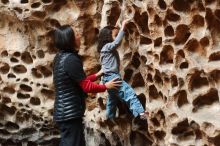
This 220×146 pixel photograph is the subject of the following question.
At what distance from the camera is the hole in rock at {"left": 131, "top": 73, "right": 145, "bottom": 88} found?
180 inches

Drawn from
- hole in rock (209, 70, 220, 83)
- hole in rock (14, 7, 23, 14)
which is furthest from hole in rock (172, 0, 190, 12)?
hole in rock (14, 7, 23, 14)

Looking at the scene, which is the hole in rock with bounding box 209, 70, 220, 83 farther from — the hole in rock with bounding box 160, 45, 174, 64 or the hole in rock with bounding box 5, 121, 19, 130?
the hole in rock with bounding box 5, 121, 19, 130

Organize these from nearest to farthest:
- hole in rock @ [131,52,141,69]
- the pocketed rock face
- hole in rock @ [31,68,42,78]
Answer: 1. the pocketed rock face
2. hole in rock @ [131,52,141,69]
3. hole in rock @ [31,68,42,78]

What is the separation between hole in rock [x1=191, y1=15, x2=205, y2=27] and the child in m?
0.68

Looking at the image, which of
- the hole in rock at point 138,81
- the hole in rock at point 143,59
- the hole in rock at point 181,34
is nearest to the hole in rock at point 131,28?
the hole in rock at point 143,59

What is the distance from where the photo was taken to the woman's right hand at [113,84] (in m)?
4.16

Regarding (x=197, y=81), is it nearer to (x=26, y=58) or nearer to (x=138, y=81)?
(x=138, y=81)

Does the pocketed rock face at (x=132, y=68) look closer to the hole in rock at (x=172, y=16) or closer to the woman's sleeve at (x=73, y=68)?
the hole in rock at (x=172, y=16)

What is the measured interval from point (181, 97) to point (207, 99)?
24 cm

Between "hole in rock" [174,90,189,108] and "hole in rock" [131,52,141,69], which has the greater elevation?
"hole in rock" [131,52,141,69]

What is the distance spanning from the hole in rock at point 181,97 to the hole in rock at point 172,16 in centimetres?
48

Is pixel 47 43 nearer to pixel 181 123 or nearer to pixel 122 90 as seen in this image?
pixel 122 90

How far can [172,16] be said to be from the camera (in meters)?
3.97

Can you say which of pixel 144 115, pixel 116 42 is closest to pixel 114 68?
pixel 116 42
